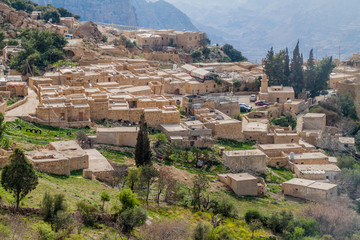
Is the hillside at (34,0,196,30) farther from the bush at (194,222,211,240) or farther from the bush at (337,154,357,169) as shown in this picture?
the bush at (194,222,211,240)

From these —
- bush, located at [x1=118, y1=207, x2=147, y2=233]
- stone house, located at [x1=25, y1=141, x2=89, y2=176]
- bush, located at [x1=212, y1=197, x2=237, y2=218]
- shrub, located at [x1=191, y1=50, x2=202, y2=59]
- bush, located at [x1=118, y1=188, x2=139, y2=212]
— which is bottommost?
bush, located at [x1=212, y1=197, x2=237, y2=218]

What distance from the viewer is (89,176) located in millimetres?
30328

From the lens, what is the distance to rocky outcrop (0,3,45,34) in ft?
205

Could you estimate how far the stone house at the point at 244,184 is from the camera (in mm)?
34438

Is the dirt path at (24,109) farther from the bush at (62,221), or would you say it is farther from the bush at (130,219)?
the bush at (62,221)

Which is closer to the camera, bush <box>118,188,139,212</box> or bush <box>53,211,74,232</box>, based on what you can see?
bush <box>53,211,74,232</box>

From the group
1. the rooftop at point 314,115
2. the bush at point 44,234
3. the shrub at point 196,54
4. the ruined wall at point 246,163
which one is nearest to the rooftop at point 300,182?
the ruined wall at point 246,163

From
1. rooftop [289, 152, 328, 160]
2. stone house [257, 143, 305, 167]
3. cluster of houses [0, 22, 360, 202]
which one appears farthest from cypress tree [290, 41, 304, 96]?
rooftop [289, 152, 328, 160]

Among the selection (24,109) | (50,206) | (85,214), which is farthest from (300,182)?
(50,206)

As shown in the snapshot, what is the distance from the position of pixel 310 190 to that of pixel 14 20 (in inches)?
1593

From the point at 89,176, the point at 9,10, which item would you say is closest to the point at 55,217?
the point at 89,176

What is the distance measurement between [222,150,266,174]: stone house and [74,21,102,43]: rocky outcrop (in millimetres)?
30493

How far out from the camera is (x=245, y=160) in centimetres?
3819

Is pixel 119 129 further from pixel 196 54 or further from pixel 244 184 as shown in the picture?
pixel 196 54
